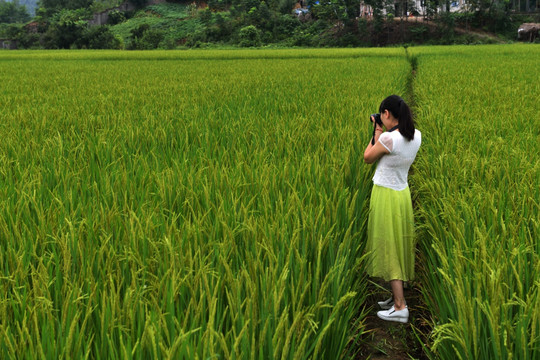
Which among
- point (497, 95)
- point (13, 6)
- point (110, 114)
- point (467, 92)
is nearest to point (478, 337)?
point (110, 114)

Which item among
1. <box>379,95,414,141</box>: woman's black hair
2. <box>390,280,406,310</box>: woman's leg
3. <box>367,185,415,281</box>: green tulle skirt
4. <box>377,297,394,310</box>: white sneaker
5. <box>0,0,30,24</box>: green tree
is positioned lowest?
<box>377,297,394,310</box>: white sneaker

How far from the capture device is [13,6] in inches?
3182

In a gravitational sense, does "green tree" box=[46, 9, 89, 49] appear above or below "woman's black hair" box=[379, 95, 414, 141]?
above

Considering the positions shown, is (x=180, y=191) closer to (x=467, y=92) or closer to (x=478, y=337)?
(x=478, y=337)

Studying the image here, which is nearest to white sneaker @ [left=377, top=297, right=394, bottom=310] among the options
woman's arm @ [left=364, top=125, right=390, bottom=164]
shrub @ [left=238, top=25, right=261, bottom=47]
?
woman's arm @ [left=364, top=125, right=390, bottom=164]

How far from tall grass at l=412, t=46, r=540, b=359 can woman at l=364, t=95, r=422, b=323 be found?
0.10 m

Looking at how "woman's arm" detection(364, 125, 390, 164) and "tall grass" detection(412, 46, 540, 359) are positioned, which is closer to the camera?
"tall grass" detection(412, 46, 540, 359)

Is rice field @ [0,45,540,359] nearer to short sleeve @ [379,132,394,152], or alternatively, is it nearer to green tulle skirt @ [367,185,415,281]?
green tulle skirt @ [367,185,415,281]

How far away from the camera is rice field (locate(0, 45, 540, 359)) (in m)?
0.97

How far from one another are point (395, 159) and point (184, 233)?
0.94 m

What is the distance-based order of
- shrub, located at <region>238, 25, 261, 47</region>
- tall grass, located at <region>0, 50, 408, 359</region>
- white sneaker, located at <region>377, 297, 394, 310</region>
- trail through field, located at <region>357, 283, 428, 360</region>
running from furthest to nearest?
1. shrub, located at <region>238, 25, 261, 47</region>
2. white sneaker, located at <region>377, 297, 394, 310</region>
3. trail through field, located at <region>357, 283, 428, 360</region>
4. tall grass, located at <region>0, 50, 408, 359</region>

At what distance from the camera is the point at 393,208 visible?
5.93ft

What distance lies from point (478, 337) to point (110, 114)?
13.1 ft

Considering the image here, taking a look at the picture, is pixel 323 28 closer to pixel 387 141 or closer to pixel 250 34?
pixel 250 34
